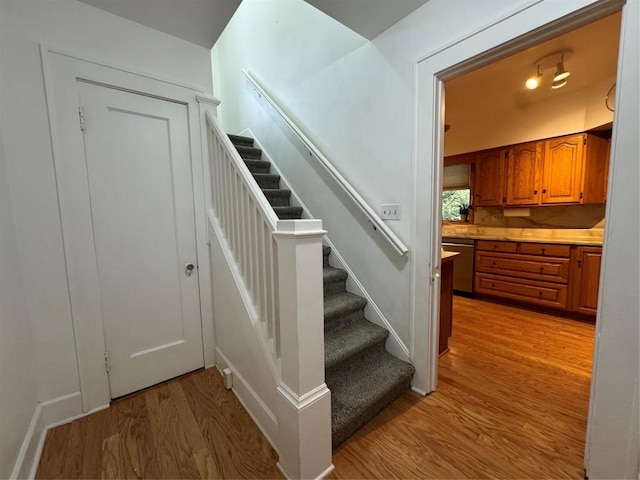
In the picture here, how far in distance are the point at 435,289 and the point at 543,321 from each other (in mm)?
2257

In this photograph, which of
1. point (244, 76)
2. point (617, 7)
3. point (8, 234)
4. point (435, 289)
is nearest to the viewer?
point (617, 7)

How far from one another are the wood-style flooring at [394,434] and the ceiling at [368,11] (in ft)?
8.38

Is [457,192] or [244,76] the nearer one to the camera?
[244,76]

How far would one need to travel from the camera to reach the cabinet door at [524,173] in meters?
3.44

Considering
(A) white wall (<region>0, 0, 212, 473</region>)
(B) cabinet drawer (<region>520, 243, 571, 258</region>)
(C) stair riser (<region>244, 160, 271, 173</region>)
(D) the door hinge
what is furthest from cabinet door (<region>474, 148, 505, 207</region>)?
(D) the door hinge

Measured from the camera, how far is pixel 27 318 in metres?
1.45

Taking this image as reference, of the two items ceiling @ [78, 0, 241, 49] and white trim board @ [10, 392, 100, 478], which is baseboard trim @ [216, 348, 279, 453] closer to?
white trim board @ [10, 392, 100, 478]

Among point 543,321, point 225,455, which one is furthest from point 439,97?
point 543,321

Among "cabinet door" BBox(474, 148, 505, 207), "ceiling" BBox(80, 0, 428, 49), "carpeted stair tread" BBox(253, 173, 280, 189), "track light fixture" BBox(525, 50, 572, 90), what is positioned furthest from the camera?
"cabinet door" BBox(474, 148, 505, 207)

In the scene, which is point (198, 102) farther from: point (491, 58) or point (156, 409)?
point (156, 409)

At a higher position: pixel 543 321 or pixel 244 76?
pixel 244 76

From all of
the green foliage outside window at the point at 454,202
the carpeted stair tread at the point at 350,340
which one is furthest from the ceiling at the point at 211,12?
the green foliage outside window at the point at 454,202

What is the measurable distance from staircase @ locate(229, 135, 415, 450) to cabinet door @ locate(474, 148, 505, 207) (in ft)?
9.73

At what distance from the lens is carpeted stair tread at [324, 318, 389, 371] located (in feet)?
5.50
